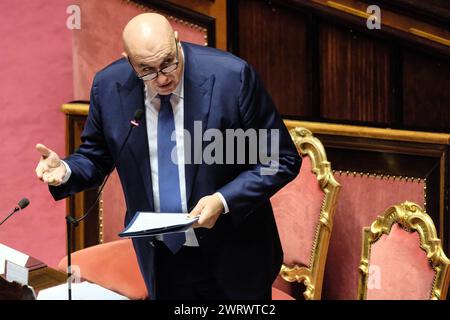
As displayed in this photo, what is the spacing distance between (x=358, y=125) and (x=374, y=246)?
639mm

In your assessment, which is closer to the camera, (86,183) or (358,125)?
(86,183)

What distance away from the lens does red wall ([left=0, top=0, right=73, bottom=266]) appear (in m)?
3.58

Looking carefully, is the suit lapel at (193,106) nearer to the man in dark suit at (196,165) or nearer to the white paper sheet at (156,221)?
the man in dark suit at (196,165)

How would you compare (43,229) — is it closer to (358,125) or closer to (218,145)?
(358,125)

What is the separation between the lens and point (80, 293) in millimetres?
2107

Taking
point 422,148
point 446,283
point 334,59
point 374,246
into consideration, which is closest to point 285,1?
point 334,59

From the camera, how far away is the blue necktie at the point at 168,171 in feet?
6.53

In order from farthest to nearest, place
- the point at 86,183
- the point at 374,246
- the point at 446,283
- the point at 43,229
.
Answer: the point at 43,229 < the point at 374,246 < the point at 446,283 < the point at 86,183

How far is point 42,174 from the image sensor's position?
192 centimetres

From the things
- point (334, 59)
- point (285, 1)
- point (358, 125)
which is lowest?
point (358, 125)

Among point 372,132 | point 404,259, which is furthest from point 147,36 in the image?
point 372,132

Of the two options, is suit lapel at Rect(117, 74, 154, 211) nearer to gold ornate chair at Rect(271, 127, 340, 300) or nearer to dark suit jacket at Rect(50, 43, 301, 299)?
dark suit jacket at Rect(50, 43, 301, 299)

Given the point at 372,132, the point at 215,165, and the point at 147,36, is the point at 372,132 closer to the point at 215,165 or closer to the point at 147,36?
the point at 215,165

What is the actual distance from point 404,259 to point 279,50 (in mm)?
1032
